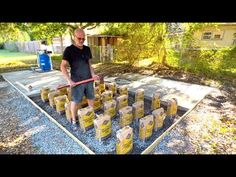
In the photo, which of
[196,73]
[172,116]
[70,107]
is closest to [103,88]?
[70,107]

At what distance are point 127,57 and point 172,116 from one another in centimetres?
580

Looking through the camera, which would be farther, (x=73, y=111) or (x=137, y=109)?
(x=137, y=109)

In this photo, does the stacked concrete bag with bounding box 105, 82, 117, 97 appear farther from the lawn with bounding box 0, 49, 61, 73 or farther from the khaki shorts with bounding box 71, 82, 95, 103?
the lawn with bounding box 0, 49, 61, 73

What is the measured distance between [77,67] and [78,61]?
0.10 metres

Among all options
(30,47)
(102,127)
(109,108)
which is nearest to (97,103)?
(109,108)

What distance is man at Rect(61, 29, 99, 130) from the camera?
2676 mm

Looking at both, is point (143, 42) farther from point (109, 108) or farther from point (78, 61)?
point (78, 61)

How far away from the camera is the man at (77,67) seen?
105 inches

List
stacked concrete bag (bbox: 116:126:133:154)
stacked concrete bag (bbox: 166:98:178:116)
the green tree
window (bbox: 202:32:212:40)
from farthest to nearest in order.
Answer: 1. window (bbox: 202:32:212:40)
2. the green tree
3. stacked concrete bag (bbox: 166:98:178:116)
4. stacked concrete bag (bbox: 116:126:133:154)

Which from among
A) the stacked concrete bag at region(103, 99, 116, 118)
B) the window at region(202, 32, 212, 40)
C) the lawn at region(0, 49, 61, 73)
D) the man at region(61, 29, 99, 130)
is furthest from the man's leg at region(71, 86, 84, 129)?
the window at region(202, 32, 212, 40)

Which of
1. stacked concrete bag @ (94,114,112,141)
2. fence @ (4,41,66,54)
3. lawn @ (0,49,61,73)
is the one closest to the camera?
stacked concrete bag @ (94,114,112,141)

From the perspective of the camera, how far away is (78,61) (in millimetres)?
2789

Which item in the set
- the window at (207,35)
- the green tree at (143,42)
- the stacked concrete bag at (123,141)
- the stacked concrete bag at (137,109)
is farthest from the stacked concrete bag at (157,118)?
the window at (207,35)
